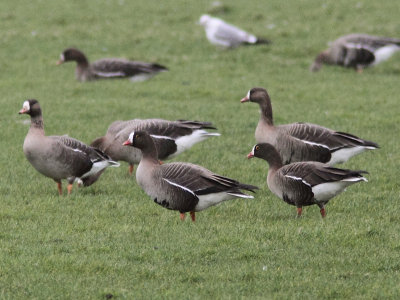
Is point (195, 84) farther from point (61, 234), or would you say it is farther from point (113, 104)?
point (61, 234)

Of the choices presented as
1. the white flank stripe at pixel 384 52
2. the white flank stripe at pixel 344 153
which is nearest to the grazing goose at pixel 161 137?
the white flank stripe at pixel 344 153

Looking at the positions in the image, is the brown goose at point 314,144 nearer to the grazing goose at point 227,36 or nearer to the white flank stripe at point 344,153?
the white flank stripe at point 344,153

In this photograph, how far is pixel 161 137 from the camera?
13617 mm

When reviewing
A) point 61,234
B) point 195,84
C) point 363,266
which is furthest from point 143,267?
point 195,84

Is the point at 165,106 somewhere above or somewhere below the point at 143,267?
below

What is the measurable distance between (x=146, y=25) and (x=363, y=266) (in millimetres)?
21344

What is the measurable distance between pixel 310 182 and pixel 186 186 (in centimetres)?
177

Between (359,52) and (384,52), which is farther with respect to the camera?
(384,52)

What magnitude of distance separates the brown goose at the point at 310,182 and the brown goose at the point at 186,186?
0.67m

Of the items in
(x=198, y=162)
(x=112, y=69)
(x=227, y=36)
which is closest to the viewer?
(x=198, y=162)

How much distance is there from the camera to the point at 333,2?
30438mm

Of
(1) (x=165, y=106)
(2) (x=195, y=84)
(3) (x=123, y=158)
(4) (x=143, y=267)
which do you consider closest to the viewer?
(4) (x=143, y=267)

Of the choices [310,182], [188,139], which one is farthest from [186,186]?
[188,139]

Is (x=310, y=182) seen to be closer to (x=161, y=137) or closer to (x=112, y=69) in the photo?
(x=161, y=137)
